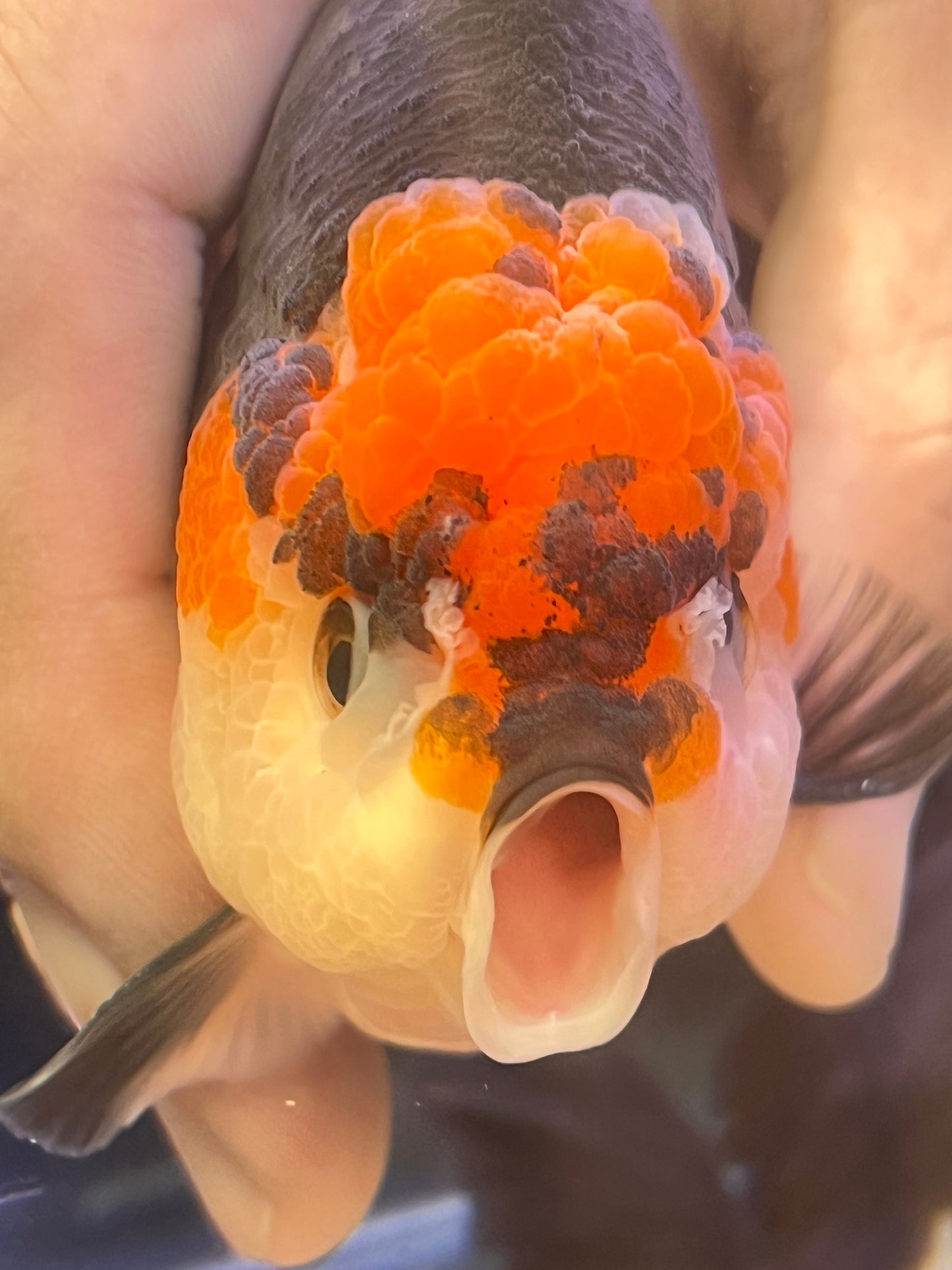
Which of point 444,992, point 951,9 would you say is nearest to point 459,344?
point 444,992

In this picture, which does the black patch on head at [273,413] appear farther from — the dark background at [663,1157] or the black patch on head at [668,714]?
the dark background at [663,1157]

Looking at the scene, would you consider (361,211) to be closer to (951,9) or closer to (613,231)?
(613,231)

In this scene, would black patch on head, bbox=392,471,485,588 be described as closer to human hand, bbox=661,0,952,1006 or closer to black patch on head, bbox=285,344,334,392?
black patch on head, bbox=285,344,334,392

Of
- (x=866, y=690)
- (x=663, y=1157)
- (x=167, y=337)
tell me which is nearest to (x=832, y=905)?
(x=866, y=690)

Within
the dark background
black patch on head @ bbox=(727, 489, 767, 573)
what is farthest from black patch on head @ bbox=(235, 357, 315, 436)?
the dark background

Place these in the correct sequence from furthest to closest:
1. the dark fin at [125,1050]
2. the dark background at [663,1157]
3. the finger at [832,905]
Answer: the dark background at [663,1157], the finger at [832,905], the dark fin at [125,1050]

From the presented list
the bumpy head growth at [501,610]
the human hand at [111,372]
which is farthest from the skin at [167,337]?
the bumpy head growth at [501,610]

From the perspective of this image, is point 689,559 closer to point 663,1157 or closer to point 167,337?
point 167,337

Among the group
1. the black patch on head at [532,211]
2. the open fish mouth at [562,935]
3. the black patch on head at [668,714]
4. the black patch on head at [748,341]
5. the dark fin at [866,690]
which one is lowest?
the dark fin at [866,690]
